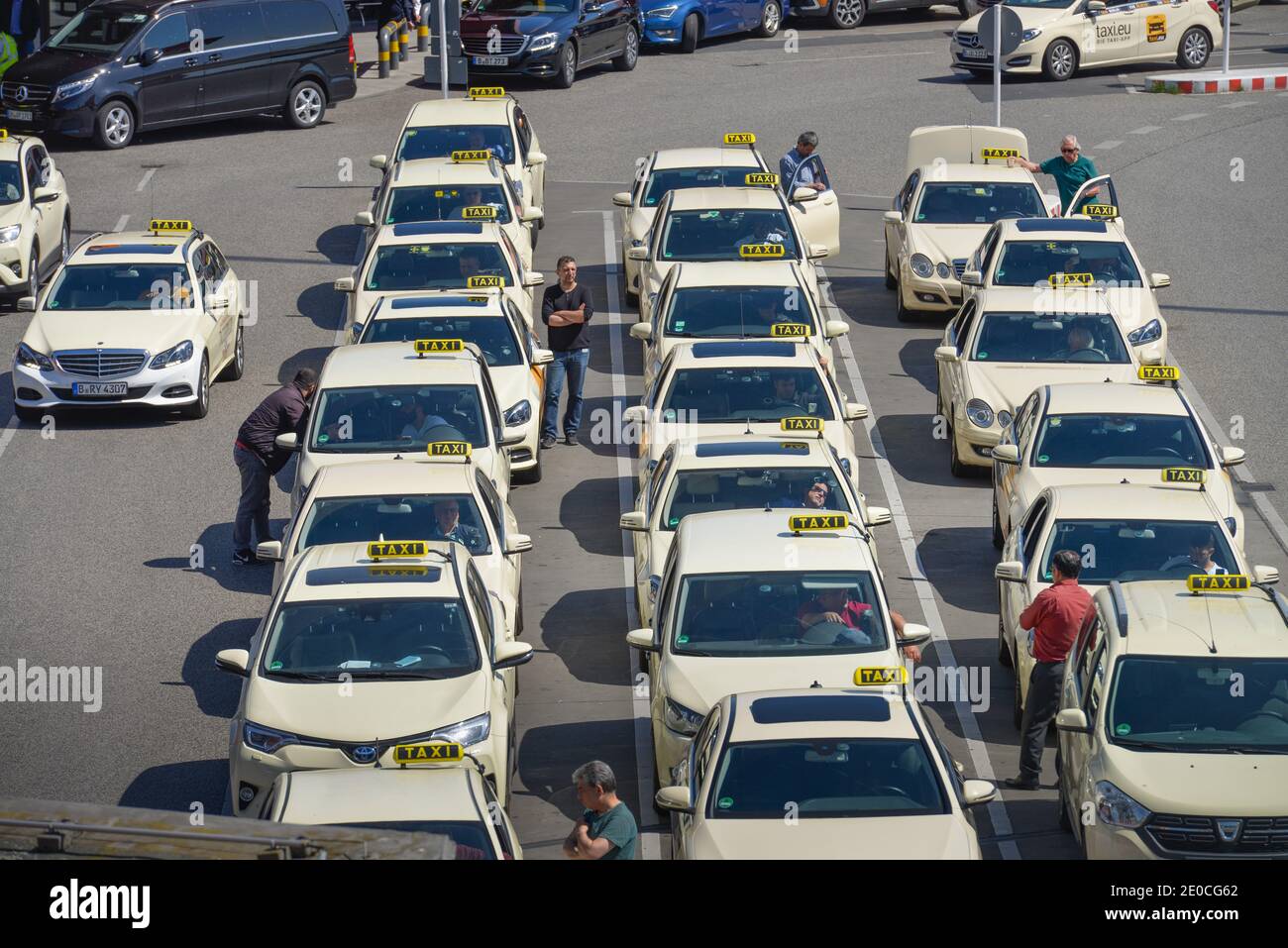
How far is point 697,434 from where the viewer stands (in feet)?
56.6

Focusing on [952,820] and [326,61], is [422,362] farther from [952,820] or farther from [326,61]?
[326,61]

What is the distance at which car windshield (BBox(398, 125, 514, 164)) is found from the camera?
27.2 meters

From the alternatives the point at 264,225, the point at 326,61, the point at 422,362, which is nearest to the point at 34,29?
the point at 326,61

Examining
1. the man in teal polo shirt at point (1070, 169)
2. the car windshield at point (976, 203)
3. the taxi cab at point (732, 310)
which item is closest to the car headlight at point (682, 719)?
the taxi cab at point (732, 310)

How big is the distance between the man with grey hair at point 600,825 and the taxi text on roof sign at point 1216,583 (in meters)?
4.16

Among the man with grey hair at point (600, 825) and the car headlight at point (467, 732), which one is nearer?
the man with grey hair at point (600, 825)

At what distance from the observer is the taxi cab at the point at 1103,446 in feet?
53.7

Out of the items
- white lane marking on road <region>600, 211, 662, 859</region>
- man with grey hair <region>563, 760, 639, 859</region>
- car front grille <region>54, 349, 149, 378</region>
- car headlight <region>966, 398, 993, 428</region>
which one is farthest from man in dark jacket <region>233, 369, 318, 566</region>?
man with grey hair <region>563, 760, 639, 859</region>

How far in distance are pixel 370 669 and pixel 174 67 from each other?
22.1 m

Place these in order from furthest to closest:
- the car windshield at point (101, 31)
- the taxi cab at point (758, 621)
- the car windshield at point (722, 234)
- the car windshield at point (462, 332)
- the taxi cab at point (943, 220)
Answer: the car windshield at point (101, 31) → the taxi cab at point (943, 220) → the car windshield at point (722, 234) → the car windshield at point (462, 332) → the taxi cab at point (758, 621)

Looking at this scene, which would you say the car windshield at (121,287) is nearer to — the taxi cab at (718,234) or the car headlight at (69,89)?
the taxi cab at (718,234)

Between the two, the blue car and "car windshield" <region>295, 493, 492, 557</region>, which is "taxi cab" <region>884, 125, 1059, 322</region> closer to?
"car windshield" <region>295, 493, 492, 557</region>

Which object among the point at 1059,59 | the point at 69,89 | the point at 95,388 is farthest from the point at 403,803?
the point at 1059,59

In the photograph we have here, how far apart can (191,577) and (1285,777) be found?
956 cm
